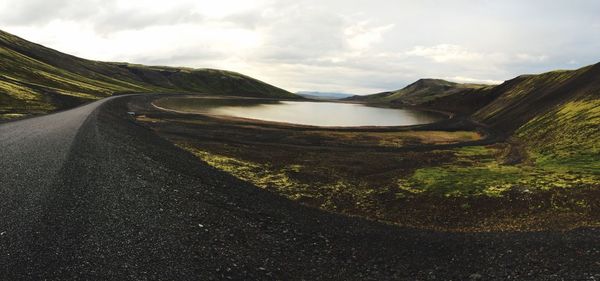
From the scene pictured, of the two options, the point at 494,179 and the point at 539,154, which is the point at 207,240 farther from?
the point at 539,154

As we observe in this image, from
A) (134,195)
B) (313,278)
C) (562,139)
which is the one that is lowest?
(313,278)

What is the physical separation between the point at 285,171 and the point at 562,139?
130ft

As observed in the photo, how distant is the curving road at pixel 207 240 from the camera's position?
17328 millimetres

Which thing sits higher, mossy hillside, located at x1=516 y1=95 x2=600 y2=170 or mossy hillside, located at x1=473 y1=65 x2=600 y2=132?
mossy hillside, located at x1=473 y1=65 x2=600 y2=132

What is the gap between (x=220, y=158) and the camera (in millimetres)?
45031

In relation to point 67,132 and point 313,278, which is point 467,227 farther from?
point 67,132

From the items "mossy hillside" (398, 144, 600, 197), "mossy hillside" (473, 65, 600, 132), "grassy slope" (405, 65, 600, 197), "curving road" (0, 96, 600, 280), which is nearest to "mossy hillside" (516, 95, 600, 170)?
"grassy slope" (405, 65, 600, 197)

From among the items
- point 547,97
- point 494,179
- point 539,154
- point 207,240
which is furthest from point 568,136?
point 207,240

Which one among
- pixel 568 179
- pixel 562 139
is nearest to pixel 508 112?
pixel 562 139

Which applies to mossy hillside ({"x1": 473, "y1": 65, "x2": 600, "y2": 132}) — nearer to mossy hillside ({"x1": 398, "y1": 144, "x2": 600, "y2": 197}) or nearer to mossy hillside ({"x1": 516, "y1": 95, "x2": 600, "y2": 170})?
mossy hillside ({"x1": 516, "y1": 95, "x2": 600, "y2": 170})

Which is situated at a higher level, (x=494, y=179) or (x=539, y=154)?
(x=539, y=154)

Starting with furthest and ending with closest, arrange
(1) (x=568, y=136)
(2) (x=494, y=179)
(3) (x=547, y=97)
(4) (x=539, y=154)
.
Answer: (3) (x=547, y=97) < (1) (x=568, y=136) < (4) (x=539, y=154) < (2) (x=494, y=179)

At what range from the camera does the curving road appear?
17328 mm

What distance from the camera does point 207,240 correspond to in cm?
2095
